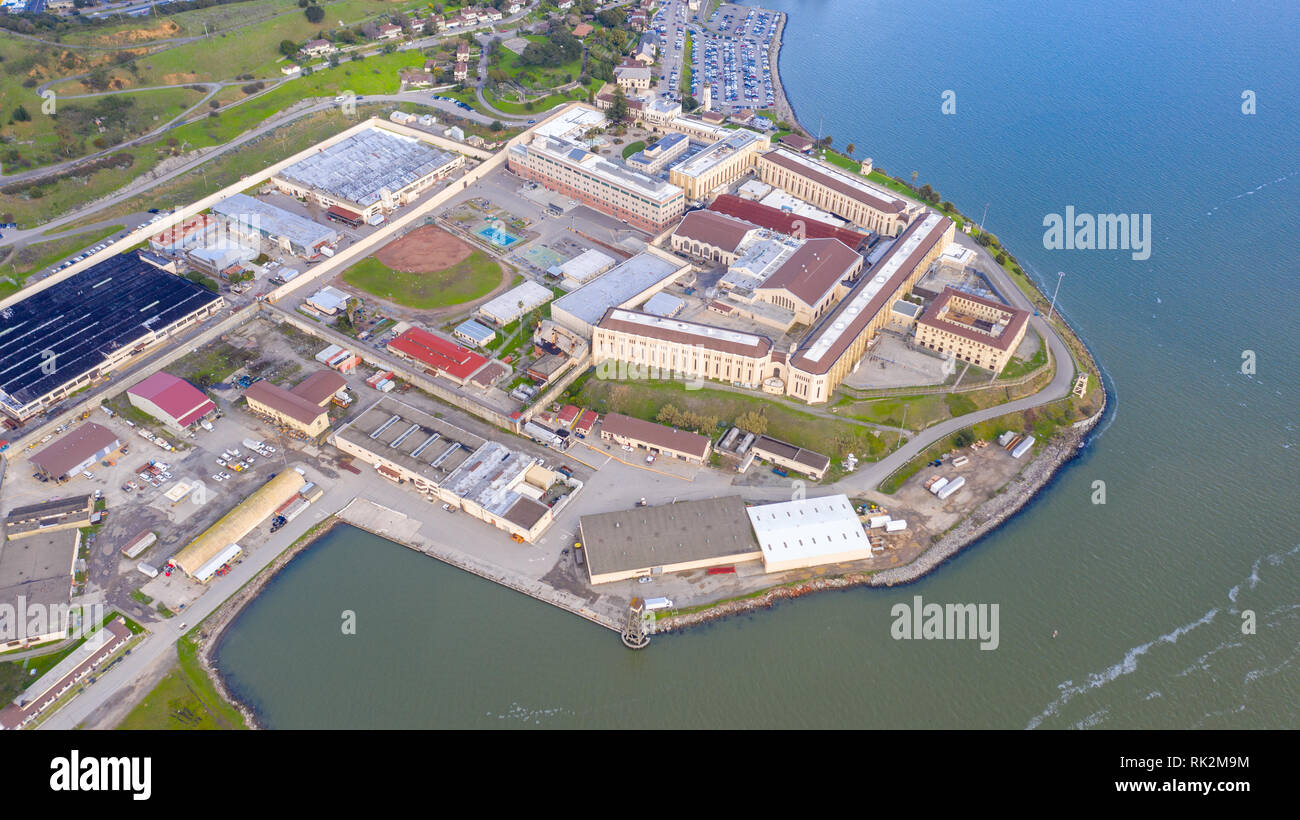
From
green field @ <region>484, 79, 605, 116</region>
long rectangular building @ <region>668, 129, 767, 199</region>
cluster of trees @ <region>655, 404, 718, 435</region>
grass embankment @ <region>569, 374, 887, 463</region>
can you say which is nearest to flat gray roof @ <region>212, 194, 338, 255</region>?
green field @ <region>484, 79, 605, 116</region>

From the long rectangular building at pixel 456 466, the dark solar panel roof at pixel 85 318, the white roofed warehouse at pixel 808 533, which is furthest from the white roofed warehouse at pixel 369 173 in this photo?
the white roofed warehouse at pixel 808 533

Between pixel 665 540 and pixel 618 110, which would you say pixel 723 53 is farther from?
pixel 665 540

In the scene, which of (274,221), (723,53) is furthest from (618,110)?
(274,221)

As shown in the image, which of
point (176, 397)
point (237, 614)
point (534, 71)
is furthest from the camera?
point (534, 71)

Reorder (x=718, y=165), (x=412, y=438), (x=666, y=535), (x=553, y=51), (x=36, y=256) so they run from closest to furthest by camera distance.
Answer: (x=666, y=535)
(x=412, y=438)
(x=36, y=256)
(x=718, y=165)
(x=553, y=51)

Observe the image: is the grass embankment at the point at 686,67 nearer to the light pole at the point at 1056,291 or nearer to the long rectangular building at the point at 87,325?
the light pole at the point at 1056,291

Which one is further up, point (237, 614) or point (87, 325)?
point (87, 325)

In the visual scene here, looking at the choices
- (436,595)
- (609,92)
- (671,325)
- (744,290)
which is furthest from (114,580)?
(609,92)

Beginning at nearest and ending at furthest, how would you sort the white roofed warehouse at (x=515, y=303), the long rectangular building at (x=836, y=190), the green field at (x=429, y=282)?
the white roofed warehouse at (x=515, y=303) → the green field at (x=429, y=282) → the long rectangular building at (x=836, y=190)
